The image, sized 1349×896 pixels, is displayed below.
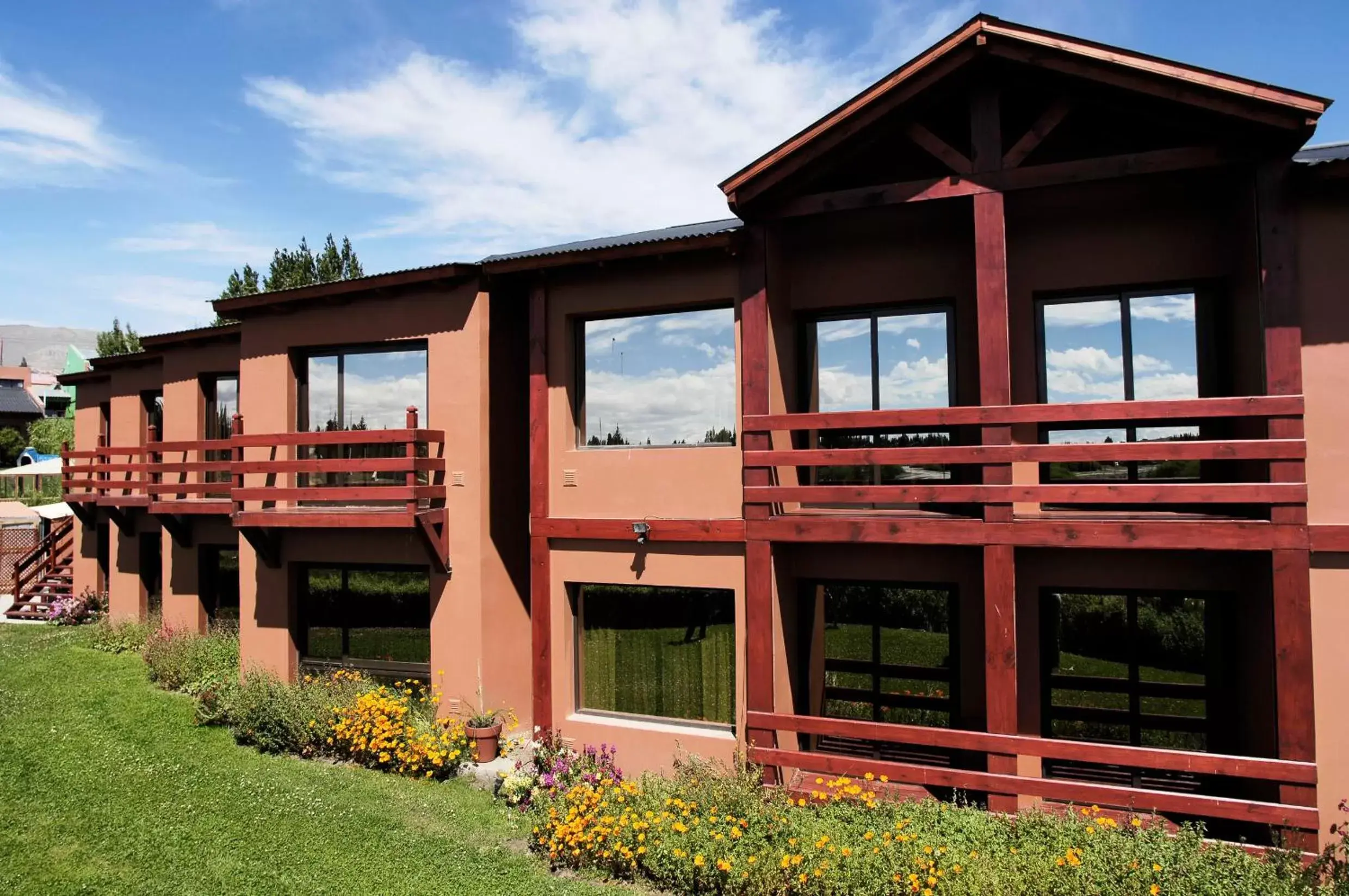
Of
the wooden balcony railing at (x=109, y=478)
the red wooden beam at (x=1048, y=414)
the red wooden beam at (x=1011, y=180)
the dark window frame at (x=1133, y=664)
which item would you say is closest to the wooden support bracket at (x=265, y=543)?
the wooden balcony railing at (x=109, y=478)

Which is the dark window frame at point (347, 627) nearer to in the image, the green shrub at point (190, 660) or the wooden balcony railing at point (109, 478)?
the green shrub at point (190, 660)

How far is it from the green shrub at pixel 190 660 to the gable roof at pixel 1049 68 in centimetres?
1226

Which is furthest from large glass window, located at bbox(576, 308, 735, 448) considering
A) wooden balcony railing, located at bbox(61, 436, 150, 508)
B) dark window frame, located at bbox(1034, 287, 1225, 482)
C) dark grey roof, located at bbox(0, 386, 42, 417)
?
dark grey roof, located at bbox(0, 386, 42, 417)

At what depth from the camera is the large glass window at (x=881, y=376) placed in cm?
950

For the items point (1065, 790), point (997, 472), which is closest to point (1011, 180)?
point (997, 472)

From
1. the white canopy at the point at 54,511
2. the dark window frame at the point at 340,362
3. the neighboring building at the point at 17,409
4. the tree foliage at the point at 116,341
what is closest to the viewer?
the dark window frame at the point at 340,362

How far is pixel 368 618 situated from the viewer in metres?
12.3

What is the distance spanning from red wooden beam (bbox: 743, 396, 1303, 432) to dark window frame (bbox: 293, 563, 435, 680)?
630cm

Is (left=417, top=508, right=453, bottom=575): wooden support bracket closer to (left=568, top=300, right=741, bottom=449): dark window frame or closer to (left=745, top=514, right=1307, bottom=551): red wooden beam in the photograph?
(left=568, top=300, right=741, bottom=449): dark window frame

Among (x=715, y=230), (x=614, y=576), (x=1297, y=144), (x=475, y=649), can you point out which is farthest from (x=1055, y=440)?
(x=475, y=649)

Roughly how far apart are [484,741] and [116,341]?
45.9 m

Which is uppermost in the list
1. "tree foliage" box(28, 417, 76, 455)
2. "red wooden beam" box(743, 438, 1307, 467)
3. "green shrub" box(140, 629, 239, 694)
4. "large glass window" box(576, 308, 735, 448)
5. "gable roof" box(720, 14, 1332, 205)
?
"gable roof" box(720, 14, 1332, 205)

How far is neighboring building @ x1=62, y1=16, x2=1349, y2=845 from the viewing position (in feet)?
24.4

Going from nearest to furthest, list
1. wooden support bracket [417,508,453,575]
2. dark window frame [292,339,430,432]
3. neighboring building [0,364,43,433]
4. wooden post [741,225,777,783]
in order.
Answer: wooden post [741,225,777,783]
wooden support bracket [417,508,453,575]
dark window frame [292,339,430,432]
neighboring building [0,364,43,433]
